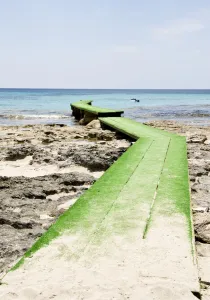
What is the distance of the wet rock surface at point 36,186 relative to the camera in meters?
3.97

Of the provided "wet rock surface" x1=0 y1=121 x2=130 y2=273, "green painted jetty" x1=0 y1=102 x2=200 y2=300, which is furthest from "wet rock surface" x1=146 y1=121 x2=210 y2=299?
"wet rock surface" x1=0 y1=121 x2=130 y2=273

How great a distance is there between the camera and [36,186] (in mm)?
5867

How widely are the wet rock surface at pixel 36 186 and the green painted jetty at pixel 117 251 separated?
42 cm

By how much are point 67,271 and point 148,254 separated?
2.22ft

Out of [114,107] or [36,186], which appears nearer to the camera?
[36,186]

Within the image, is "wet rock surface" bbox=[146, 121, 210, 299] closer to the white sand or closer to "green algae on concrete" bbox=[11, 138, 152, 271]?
"green algae on concrete" bbox=[11, 138, 152, 271]

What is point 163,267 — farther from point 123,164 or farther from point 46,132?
point 46,132

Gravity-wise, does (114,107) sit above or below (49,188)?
above

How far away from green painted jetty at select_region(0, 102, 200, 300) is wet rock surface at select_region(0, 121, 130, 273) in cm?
42

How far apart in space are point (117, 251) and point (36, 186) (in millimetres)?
2959

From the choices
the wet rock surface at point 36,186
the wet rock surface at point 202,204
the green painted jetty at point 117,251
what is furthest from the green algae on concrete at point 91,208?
the wet rock surface at point 202,204

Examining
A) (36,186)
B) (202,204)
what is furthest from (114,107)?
(202,204)

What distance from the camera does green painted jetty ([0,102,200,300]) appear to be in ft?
8.60

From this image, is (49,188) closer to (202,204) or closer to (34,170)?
(34,170)
